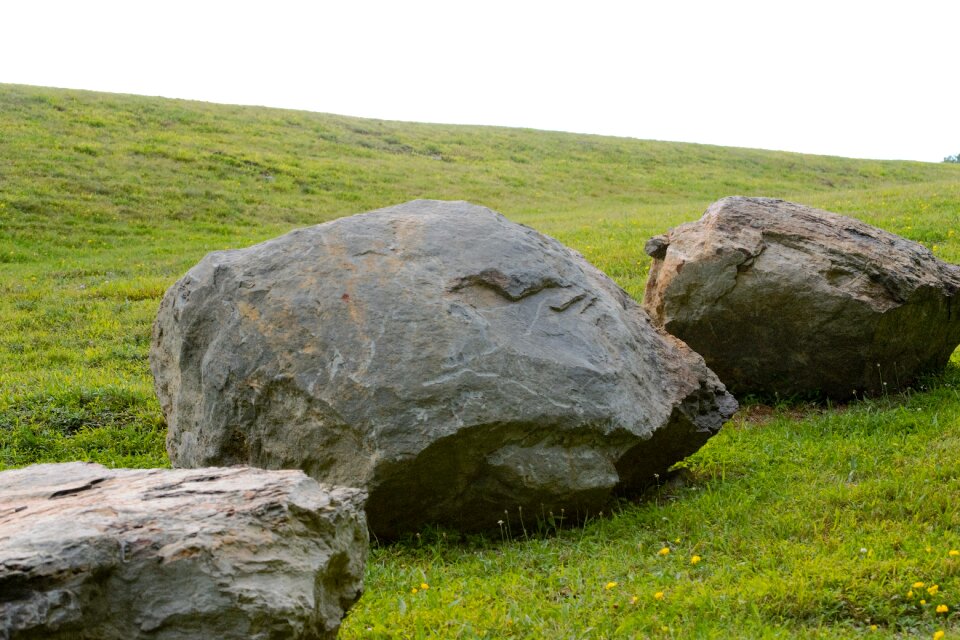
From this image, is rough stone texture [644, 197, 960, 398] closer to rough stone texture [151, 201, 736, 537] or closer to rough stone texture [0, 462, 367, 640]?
rough stone texture [151, 201, 736, 537]

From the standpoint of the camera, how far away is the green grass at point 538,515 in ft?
16.8

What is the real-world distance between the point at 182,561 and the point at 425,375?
8.83 ft

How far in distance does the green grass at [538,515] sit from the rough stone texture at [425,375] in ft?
1.40

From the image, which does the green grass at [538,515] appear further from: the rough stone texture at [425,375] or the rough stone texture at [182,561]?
the rough stone texture at [182,561]

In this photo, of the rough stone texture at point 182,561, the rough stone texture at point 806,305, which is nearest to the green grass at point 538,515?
the rough stone texture at point 806,305

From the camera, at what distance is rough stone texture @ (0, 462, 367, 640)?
3.36 metres

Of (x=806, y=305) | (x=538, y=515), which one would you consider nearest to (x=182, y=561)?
(x=538, y=515)

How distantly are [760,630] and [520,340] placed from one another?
100 inches

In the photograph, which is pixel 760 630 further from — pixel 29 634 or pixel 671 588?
pixel 29 634

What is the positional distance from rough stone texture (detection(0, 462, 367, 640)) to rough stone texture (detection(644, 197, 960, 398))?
5.80m

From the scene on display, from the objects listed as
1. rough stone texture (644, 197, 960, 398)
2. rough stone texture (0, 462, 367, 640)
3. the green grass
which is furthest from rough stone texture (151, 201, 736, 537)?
rough stone texture (644, 197, 960, 398)

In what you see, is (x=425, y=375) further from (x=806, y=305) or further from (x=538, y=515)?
(x=806, y=305)

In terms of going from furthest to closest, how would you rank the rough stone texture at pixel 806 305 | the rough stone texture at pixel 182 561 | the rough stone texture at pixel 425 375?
1. the rough stone texture at pixel 806 305
2. the rough stone texture at pixel 425 375
3. the rough stone texture at pixel 182 561

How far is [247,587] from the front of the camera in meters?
3.63
